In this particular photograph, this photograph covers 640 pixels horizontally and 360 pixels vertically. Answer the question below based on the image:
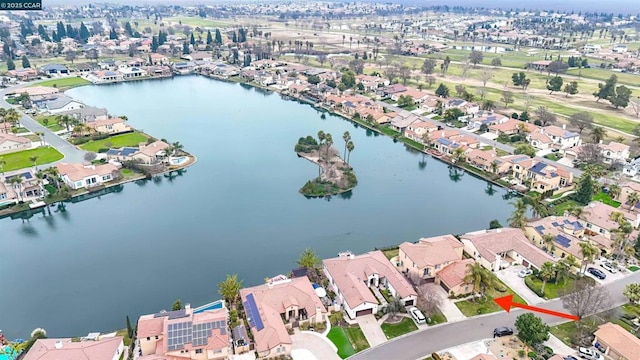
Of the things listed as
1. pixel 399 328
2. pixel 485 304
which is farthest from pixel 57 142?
pixel 485 304

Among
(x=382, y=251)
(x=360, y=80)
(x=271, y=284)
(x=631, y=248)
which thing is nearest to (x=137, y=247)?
(x=271, y=284)

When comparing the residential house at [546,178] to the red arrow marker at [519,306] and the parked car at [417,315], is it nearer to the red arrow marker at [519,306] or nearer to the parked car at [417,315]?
the red arrow marker at [519,306]

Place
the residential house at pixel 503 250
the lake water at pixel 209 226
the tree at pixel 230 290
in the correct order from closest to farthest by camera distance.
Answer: the tree at pixel 230 290
the lake water at pixel 209 226
the residential house at pixel 503 250

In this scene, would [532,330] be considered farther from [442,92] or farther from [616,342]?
[442,92]

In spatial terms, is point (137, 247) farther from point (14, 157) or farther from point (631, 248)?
point (631, 248)

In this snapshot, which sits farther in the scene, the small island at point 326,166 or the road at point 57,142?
the road at point 57,142

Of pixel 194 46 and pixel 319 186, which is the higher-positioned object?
pixel 194 46

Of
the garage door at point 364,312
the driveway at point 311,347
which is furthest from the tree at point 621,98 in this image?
the driveway at point 311,347

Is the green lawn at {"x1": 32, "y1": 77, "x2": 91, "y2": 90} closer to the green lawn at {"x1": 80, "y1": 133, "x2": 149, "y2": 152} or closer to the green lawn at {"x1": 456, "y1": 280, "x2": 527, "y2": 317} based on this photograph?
the green lawn at {"x1": 80, "y1": 133, "x2": 149, "y2": 152}
